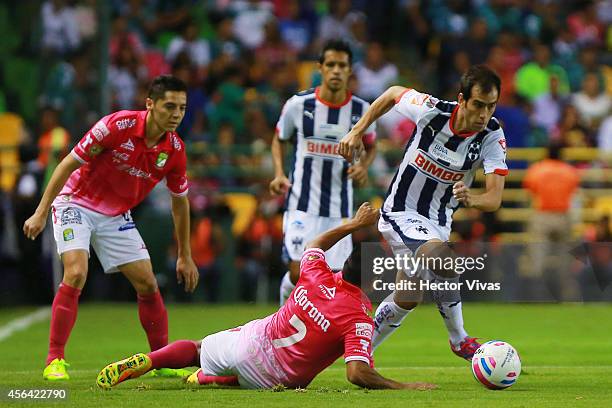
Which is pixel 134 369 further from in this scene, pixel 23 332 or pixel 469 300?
pixel 469 300

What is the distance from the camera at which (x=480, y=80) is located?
360 inches

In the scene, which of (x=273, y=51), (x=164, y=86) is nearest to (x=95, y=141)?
(x=164, y=86)

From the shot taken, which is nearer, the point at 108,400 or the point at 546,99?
the point at 108,400

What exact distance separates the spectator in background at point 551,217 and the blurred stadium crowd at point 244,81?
2.40 feet

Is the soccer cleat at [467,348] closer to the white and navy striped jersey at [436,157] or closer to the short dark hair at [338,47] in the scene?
the white and navy striped jersey at [436,157]

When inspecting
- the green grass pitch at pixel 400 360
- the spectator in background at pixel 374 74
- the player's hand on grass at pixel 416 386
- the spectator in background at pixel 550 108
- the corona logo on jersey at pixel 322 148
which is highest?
the spectator in background at pixel 374 74

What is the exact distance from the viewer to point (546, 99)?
21516 mm

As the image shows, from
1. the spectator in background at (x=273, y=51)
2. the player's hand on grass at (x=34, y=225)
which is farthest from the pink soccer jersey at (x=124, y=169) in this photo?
the spectator in background at (x=273, y=51)

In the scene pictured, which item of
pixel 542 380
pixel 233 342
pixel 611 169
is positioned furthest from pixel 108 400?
pixel 611 169

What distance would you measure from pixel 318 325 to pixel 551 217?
11311 millimetres

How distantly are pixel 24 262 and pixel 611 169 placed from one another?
31.3ft

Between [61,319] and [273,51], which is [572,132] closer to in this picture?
[273,51]

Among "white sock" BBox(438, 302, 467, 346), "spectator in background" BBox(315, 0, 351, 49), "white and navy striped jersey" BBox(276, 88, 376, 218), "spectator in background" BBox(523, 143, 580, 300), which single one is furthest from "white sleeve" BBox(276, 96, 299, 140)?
"spectator in background" BBox(315, 0, 351, 49)

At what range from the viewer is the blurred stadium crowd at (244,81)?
19.1 metres
